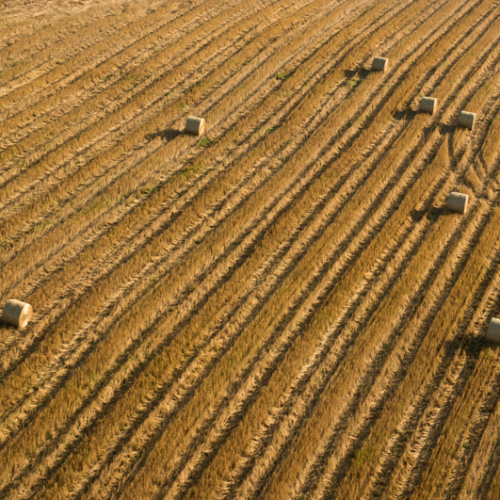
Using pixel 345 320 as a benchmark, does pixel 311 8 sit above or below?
above

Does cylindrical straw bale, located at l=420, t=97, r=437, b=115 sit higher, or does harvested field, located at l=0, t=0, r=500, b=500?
cylindrical straw bale, located at l=420, t=97, r=437, b=115

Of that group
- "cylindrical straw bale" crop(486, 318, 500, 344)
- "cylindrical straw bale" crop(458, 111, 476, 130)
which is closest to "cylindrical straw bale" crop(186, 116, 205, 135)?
"cylindrical straw bale" crop(458, 111, 476, 130)

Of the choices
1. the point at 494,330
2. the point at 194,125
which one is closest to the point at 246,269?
the point at 494,330

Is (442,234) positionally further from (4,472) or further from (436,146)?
(4,472)

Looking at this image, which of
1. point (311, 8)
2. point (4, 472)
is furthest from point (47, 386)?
point (311, 8)

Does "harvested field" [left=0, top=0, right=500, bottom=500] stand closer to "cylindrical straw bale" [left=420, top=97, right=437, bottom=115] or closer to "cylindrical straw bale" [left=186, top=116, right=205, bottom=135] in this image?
"cylindrical straw bale" [left=420, top=97, right=437, bottom=115]

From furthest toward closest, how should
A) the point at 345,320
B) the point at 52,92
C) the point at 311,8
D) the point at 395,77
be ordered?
the point at 311,8 → the point at 395,77 → the point at 52,92 → the point at 345,320
